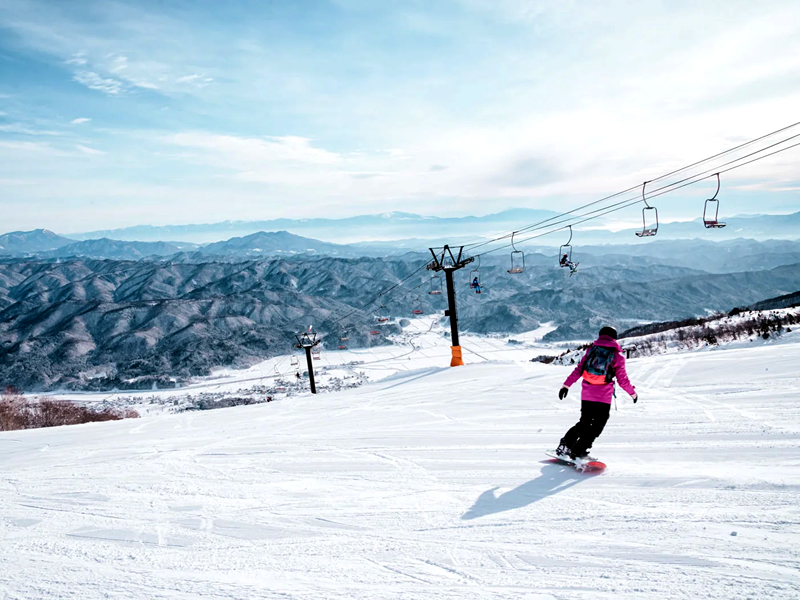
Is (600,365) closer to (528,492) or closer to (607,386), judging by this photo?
(607,386)

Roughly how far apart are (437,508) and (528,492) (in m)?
1.04

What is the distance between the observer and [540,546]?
3.89 metres

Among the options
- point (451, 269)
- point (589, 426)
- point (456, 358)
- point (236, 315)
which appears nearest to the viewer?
point (589, 426)

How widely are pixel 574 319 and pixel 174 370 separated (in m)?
95.5

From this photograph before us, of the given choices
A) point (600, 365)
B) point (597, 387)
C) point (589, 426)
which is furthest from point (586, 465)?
point (600, 365)

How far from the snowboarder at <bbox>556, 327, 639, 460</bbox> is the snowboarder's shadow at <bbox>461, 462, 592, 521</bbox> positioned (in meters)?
0.32

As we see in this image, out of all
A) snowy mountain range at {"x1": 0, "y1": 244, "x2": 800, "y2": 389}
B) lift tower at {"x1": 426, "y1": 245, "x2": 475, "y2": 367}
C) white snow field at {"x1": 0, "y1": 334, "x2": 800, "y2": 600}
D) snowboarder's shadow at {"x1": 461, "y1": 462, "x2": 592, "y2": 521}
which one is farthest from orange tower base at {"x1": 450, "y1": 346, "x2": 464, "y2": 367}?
snowy mountain range at {"x1": 0, "y1": 244, "x2": 800, "y2": 389}

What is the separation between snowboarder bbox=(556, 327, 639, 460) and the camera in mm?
5395

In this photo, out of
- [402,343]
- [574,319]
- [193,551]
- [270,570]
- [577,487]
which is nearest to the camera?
[270,570]

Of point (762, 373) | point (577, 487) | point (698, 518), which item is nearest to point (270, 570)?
point (577, 487)

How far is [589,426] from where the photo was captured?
5.54 meters

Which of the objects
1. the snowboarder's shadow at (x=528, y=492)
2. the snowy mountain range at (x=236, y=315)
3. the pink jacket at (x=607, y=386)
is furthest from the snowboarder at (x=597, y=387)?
the snowy mountain range at (x=236, y=315)

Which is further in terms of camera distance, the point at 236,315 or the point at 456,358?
the point at 236,315

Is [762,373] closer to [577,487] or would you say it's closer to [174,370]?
[577,487]
